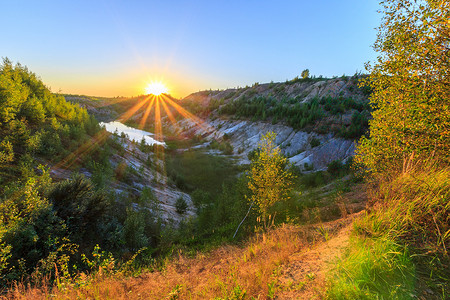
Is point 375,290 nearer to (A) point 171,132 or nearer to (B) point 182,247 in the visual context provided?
(B) point 182,247

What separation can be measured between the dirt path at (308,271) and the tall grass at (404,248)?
35cm

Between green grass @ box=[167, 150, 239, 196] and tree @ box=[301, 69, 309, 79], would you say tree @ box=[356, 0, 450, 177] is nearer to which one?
green grass @ box=[167, 150, 239, 196]

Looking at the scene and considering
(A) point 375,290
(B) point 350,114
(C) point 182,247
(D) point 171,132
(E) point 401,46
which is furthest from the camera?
(D) point 171,132

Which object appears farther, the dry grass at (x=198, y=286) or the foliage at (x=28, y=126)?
the foliage at (x=28, y=126)

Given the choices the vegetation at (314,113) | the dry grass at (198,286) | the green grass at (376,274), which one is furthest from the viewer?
the vegetation at (314,113)

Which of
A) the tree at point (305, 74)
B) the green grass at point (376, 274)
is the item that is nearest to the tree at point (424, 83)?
the green grass at point (376, 274)

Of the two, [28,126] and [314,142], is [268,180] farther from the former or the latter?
[314,142]

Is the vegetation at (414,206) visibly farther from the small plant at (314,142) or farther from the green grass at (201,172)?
the small plant at (314,142)

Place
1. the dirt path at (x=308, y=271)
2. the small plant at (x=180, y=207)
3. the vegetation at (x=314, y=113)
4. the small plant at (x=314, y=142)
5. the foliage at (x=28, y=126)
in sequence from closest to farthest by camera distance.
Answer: the dirt path at (x=308, y=271), the foliage at (x=28, y=126), the small plant at (x=180, y=207), the vegetation at (x=314, y=113), the small plant at (x=314, y=142)

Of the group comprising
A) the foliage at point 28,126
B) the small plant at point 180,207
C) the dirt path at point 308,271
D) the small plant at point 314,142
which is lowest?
the small plant at point 180,207

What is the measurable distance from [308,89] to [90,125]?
5448 centimetres

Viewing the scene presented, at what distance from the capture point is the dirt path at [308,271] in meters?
4.07

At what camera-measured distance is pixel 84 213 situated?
11711mm

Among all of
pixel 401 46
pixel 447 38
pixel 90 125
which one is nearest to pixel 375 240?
pixel 447 38
